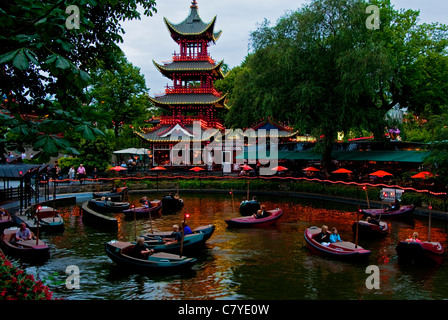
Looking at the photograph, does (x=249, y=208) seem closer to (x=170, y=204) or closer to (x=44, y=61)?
(x=170, y=204)

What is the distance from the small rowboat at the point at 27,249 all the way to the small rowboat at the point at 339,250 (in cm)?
1137

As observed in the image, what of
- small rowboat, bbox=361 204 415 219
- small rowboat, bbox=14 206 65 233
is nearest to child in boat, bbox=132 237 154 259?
small rowboat, bbox=14 206 65 233

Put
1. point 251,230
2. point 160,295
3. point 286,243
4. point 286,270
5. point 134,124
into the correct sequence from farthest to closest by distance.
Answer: point 134,124 < point 251,230 < point 286,243 < point 286,270 < point 160,295

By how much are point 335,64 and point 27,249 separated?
25565 mm

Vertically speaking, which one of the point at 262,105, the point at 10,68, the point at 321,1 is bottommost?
the point at 10,68

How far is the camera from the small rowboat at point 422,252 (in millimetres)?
13648

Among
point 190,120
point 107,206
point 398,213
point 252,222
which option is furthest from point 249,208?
point 190,120

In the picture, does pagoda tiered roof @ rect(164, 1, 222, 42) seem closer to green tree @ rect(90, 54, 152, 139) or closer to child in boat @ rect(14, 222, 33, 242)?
green tree @ rect(90, 54, 152, 139)

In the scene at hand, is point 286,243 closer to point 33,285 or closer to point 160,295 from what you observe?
point 160,295

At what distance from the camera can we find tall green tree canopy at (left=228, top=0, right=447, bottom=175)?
27531 millimetres

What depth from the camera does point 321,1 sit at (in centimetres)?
2914

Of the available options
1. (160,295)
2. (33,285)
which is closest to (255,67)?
(160,295)
